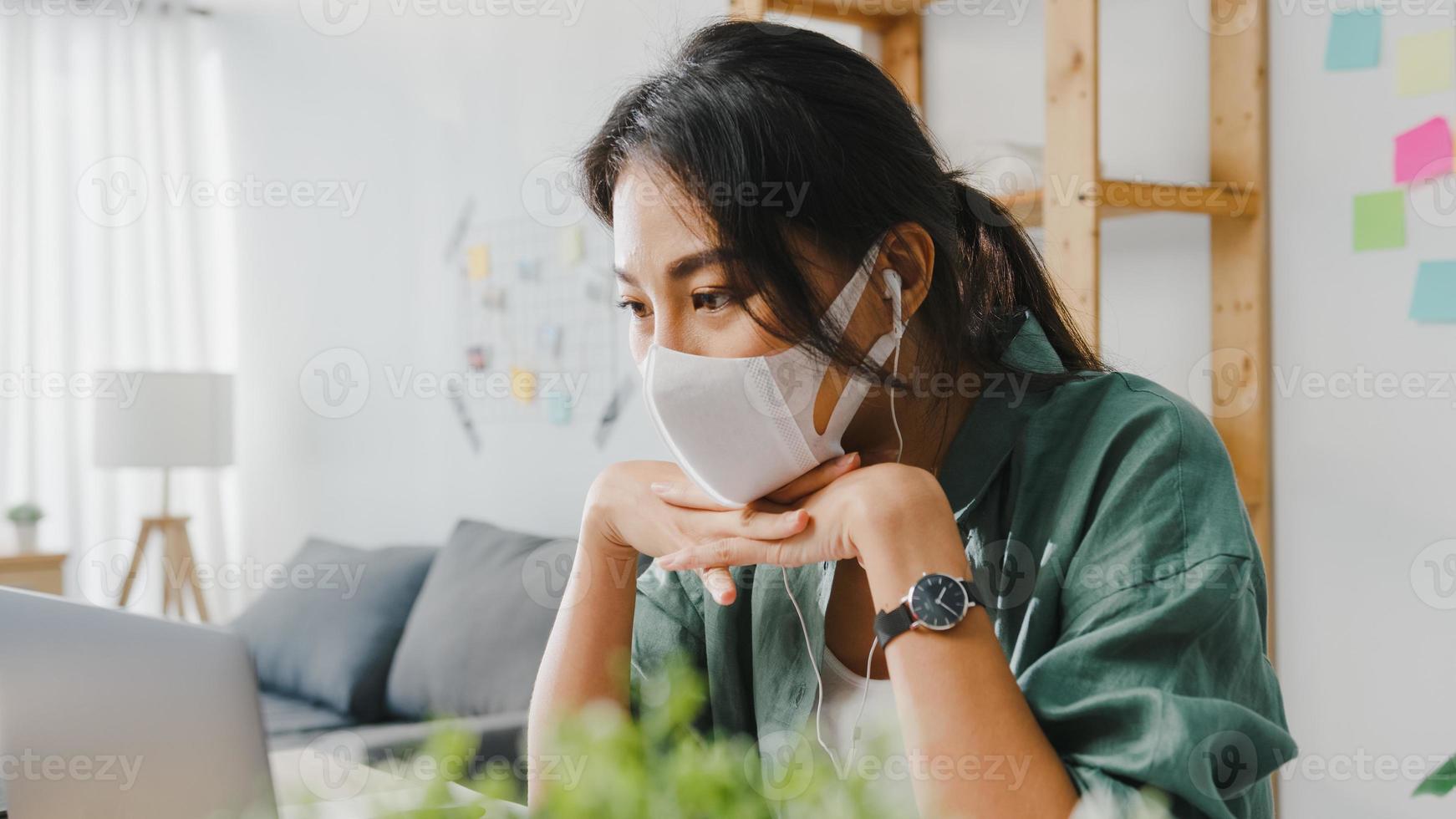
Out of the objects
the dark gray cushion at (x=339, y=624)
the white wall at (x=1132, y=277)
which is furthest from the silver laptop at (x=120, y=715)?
the dark gray cushion at (x=339, y=624)

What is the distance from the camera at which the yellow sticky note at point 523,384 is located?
3.16m

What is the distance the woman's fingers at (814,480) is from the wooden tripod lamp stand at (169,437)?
10.8 feet

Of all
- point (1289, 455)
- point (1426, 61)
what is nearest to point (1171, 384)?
point (1289, 455)

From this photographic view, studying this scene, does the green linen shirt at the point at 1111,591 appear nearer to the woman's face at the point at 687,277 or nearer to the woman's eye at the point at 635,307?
the woman's face at the point at 687,277

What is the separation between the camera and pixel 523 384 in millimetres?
3205

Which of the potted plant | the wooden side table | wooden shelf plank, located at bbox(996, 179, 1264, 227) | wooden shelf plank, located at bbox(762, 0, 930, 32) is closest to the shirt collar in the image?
wooden shelf plank, located at bbox(996, 179, 1264, 227)

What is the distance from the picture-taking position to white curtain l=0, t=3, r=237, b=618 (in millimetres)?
4070

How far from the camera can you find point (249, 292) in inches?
172

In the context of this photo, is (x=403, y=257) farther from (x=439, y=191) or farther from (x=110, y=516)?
(x=110, y=516)

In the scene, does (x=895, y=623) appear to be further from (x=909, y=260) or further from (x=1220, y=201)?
(x=1220, y=201)

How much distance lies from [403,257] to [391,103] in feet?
1.56

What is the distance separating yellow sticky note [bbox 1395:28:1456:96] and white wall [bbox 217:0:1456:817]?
0.02 m

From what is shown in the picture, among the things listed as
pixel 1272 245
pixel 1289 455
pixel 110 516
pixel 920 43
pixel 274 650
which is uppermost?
pixel 920 43

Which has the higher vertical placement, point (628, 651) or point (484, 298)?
point (484, 298)
